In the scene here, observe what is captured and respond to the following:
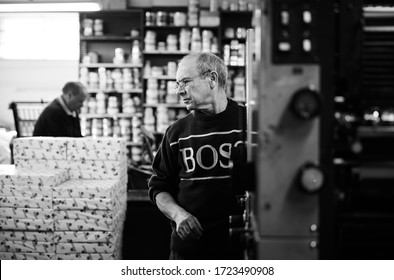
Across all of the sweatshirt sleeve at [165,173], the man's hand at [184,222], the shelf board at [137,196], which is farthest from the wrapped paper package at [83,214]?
the man's hand at [184,222]

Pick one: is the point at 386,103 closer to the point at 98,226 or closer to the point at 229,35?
the point at 98,226

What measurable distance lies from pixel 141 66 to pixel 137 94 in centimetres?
48

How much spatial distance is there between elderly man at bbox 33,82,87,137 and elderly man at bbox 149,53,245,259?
295 cm

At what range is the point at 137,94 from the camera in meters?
6.85

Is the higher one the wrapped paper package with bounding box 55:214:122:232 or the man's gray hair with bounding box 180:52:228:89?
the man's gray hair with bounding box 180:52:228:89

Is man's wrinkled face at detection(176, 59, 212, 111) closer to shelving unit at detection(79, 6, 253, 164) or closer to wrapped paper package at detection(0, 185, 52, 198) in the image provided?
wrapped paper package at detection(0, 185, 52, 198)

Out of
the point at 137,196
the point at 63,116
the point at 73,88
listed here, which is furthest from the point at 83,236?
the point at 73,88

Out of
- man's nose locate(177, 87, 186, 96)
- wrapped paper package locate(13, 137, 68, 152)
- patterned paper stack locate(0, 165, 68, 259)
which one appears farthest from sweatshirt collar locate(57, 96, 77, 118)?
man's nose locate(177, 87, 186, 96)

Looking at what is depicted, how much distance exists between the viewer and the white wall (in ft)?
28.1

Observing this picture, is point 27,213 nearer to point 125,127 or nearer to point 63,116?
point 63,116

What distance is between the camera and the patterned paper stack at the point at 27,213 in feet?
9.32

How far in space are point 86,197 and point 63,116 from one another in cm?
192

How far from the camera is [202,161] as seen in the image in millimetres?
1845
